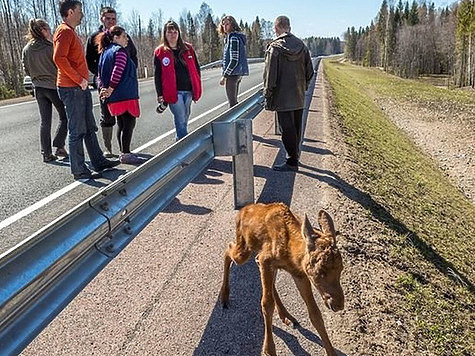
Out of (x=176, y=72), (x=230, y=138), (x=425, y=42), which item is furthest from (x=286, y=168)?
(x=425, y=42)

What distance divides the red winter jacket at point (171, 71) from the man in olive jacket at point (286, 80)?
45.3 inches

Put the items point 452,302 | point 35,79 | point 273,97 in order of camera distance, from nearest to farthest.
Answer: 1. point 452,302
2. point 273,97
3. point 35,79

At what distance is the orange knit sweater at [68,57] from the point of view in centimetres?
568

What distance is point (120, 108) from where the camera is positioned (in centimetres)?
663

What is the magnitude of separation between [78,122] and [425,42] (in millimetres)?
102144

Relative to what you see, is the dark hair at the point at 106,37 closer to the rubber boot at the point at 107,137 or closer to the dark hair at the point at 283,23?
the rubber boot at the point at 107,137

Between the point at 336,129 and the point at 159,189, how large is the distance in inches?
316

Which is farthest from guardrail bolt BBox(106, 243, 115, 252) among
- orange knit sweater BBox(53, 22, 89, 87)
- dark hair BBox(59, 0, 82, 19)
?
dark hair BBox(59, 0, 82, 19)

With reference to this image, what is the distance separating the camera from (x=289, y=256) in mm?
2643

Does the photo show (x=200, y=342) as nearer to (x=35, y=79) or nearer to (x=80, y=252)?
(x=80, y=252)

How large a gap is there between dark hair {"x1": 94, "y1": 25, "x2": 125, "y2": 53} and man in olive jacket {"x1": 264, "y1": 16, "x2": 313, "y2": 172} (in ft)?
6.75

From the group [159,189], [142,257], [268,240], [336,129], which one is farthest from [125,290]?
[336,129]

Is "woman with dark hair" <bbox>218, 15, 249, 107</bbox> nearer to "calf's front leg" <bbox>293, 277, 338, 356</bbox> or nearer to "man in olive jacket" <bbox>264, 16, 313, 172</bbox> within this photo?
"man in olive jacket" <bbox>264, 16, 313, 172</bbox>

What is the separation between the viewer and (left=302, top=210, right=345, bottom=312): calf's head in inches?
90.0
